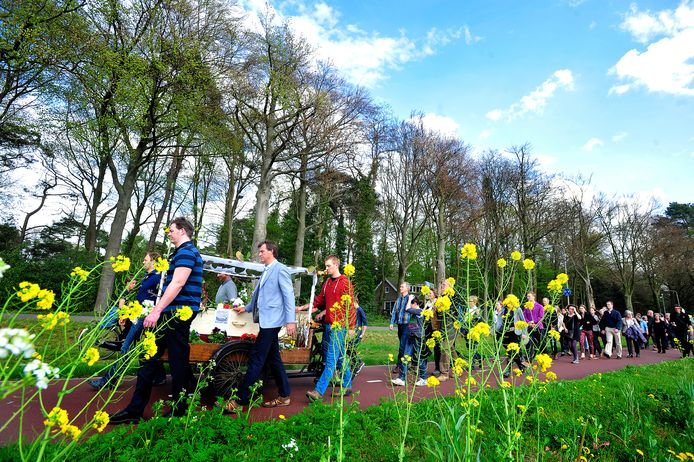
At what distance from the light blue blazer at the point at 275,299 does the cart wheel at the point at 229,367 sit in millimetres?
579

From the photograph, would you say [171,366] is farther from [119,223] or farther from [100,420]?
[119,223]

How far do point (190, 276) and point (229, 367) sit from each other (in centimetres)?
149

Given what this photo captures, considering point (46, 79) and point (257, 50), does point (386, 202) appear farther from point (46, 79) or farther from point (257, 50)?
point (46, 79)

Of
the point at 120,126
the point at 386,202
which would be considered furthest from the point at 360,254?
the point at 120,126

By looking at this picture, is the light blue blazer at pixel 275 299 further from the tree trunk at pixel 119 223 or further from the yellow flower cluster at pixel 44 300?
the tree trunk at pixel 119 223

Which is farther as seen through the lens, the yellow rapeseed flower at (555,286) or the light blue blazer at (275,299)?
the light blue blazer at (275,299)

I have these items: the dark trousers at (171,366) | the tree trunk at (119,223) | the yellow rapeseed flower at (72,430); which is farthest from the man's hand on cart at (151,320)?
the tree trunk at (119,223)

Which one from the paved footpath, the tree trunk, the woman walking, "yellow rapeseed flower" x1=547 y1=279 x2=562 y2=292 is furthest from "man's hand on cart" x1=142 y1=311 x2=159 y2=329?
the woman walking

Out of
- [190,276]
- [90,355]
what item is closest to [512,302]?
[90,355]

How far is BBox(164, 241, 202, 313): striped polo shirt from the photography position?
3985mm

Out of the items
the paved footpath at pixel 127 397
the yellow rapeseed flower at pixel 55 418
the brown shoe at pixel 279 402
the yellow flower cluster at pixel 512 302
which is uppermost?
the yellow flower cluster at pixel 512 302

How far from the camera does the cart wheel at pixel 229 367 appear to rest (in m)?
4.76

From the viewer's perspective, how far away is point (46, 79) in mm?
13148

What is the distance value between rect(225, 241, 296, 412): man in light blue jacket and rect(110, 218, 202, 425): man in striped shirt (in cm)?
73
